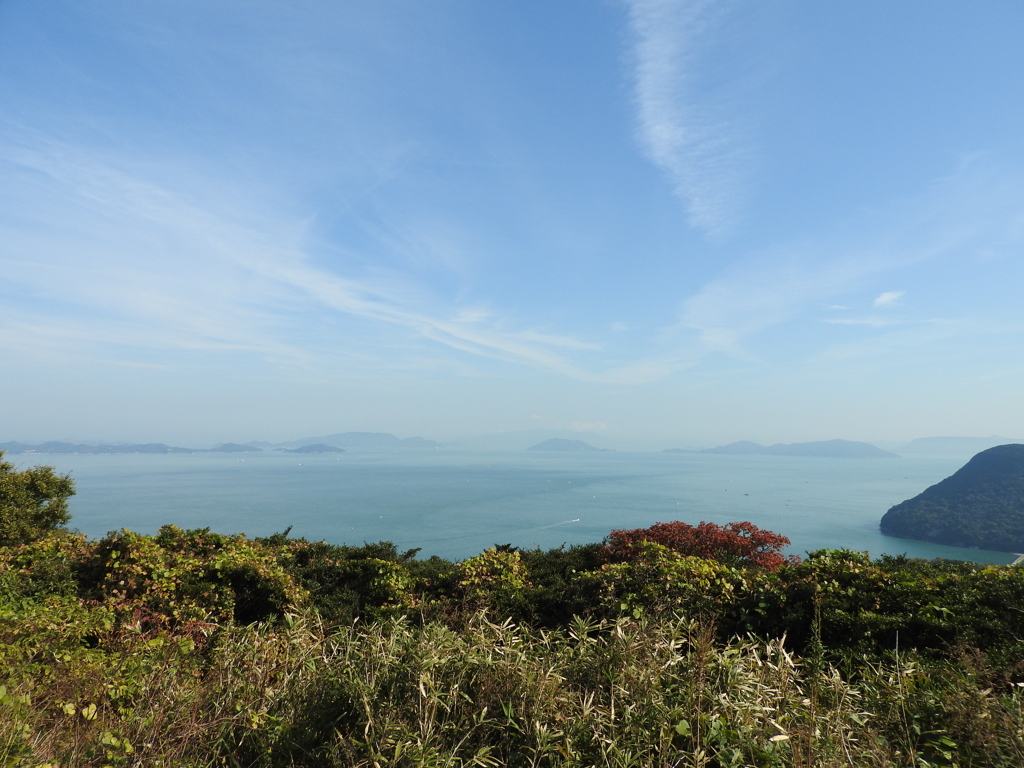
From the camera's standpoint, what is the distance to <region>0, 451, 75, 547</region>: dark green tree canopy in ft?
40.9

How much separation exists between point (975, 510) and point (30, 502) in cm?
8162

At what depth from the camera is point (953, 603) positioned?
505 centimetres

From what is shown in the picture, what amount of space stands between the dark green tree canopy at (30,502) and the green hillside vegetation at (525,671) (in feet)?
25.7

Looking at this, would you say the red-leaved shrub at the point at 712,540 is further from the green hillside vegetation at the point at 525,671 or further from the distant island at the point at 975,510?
the distant island at the point at 975,510

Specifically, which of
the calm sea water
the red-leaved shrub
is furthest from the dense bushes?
the calm sea water

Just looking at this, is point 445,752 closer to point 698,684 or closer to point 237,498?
point 698,684

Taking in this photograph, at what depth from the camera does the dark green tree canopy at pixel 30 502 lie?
12.5m

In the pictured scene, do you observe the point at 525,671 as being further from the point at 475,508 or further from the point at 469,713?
the point at 475,508

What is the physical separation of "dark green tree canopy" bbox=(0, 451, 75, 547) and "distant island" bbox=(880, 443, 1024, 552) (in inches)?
2811

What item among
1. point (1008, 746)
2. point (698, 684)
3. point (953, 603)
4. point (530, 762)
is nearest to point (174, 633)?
point (530, 762)

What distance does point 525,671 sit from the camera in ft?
10.2

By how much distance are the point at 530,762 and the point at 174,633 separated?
4.91m

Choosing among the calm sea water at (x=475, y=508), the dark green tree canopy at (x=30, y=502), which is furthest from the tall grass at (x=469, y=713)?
the calm sea water at (x=475, y=508)

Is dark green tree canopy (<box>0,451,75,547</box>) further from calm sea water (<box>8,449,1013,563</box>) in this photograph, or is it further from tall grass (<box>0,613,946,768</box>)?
calm sea water (<box>8,449,1013,563</box>)
